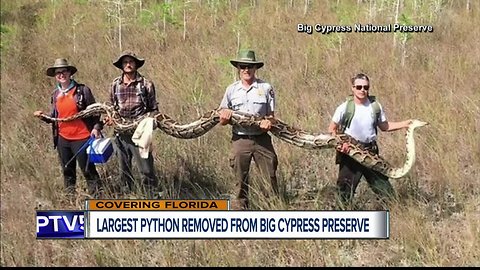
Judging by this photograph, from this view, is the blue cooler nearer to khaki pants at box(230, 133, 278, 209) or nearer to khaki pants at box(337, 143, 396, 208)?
khaki pants at box(230, 133, 278, 209)

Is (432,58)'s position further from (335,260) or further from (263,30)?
(335,260)

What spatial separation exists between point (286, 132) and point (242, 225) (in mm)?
1018

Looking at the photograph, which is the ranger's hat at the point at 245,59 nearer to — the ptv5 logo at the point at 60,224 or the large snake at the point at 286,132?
the large snake at the point at 286,132

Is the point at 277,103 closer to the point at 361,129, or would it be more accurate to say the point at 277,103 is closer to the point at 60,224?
the point at 361,129

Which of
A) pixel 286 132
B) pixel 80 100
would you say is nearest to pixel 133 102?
pixel 80 100

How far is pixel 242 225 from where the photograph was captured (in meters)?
4.00

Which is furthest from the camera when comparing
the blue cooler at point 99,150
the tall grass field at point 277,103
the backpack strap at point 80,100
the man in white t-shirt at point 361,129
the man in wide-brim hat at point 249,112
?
the backpack strap at point 80,100

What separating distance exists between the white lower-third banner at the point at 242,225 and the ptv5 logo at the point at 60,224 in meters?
0.16

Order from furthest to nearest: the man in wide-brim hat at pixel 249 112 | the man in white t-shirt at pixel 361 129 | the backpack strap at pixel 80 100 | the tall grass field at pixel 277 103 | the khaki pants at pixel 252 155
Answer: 1. the backpack strap at pixel 80 100
2. the khaki pants at pixel 252 155
3. the man in wide-brim hat at pixel 249 112
4. the man in white t-shirt at pixel 361 129
5. the tall grass field at pixel 277 103

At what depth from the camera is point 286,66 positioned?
8.58 m

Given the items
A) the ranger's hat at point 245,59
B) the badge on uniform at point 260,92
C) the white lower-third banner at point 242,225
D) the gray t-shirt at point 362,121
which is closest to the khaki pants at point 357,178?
the gray t-shirt at point 362,121

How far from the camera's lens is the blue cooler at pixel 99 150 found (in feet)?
15.0

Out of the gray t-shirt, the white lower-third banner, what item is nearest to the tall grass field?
the white lower-third banner

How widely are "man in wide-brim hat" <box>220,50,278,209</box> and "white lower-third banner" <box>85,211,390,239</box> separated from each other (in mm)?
499
